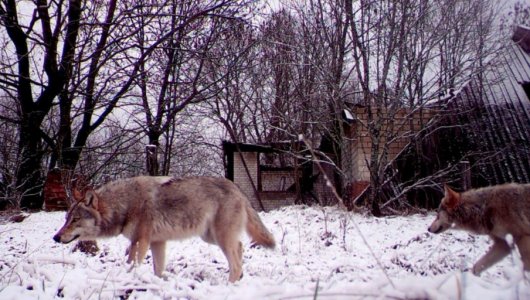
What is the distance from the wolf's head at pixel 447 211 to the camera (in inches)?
272

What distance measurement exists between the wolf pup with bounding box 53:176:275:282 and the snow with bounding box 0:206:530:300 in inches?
15.9

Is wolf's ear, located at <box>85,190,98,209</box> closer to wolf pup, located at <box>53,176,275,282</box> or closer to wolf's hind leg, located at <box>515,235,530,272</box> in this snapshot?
wolf pup, located at <box>53,176,275,282</box>

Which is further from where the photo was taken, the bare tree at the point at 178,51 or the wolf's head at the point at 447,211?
the bare tree at the point at 178,51

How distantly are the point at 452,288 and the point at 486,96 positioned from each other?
18.7 m

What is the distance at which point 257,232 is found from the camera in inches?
248

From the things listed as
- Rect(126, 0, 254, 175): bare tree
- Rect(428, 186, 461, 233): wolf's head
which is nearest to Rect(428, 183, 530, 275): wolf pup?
Rect(428, 186, 461, 233): wolf's head

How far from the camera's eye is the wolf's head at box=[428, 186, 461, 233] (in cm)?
691

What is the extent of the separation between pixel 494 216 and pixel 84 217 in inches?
218

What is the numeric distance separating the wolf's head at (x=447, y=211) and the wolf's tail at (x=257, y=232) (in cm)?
279

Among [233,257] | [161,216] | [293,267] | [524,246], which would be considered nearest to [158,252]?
[161,216]

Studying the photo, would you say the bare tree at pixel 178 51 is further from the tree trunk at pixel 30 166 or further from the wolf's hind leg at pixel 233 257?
the wolf's hind leg at pixel 233 257

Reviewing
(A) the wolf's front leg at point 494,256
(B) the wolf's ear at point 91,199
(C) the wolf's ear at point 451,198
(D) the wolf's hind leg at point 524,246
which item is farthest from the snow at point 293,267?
(B) the wolf's ear at point 91,199

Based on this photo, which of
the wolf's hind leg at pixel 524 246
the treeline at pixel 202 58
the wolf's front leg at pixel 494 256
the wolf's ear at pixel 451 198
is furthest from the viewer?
the treeline at pixel 202 58

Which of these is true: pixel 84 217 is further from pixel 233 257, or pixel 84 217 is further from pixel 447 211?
pixel 447 211
